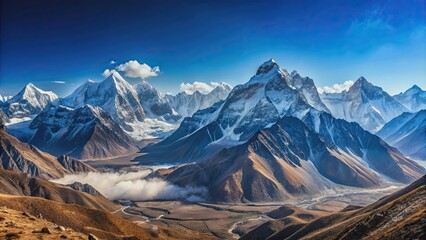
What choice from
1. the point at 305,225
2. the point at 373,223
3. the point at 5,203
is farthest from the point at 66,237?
the point at 305,225

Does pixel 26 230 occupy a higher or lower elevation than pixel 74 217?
lower

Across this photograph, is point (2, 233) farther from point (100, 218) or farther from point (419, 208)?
point (100, 218)

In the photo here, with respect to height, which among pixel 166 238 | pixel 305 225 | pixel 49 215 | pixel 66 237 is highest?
pixel 49 215

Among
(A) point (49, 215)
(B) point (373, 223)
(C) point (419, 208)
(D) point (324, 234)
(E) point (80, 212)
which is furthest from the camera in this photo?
(E) point (80, 212)

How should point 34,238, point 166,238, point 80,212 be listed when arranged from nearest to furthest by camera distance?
1. point 34,238
2. point 80,212
3. point 166,238

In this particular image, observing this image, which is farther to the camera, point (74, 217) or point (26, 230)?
point (74, 217)

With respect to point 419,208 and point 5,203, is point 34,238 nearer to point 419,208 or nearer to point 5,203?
point 419,208

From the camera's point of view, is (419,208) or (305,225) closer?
(419,208)

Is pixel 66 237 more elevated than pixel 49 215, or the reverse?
pixel 49 215

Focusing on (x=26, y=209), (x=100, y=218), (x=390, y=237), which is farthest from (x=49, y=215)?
(x=390, y=237)

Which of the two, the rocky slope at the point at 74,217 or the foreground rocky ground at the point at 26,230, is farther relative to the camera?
the rocky slope at the point at 74,217

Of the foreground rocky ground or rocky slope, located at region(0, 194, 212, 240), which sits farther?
rocky slope, located at region(0, 194, 212, 240)
